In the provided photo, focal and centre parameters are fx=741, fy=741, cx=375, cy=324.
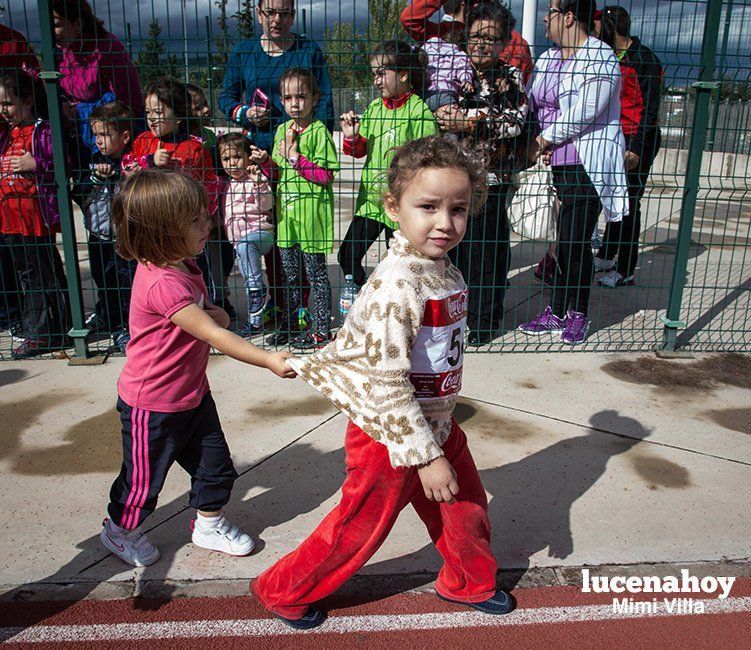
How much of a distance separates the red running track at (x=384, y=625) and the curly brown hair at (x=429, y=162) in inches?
55.6

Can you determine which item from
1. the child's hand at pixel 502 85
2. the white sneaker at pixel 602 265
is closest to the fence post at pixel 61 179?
the child's hand at pixel 502 85

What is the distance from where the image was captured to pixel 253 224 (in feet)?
16.8

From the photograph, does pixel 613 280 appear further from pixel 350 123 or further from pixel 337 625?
pixel 337 625

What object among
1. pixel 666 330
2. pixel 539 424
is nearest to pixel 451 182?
pixel 539 424

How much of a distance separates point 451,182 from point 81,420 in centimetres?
281

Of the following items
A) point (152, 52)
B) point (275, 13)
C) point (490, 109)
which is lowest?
point (490, 109)

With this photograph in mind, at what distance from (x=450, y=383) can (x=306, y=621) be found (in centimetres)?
98

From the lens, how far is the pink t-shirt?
2.52 meters

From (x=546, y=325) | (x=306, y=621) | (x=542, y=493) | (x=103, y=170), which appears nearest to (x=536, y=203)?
(x=546, y=325)

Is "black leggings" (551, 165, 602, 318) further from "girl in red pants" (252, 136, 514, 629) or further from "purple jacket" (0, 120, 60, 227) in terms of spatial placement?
"purple jacket" (0, 120, 60, 227)

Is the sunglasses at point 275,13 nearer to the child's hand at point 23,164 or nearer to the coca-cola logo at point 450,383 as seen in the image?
the child's hand at point 23,164

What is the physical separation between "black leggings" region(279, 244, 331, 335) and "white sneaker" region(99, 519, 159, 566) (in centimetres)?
244

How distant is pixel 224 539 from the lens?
289 cm

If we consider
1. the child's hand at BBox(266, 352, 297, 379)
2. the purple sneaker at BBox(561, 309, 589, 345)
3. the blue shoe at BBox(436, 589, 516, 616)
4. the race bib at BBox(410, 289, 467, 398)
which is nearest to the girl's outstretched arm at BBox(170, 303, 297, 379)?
the child's hand at BBox(266, 352, 297, 379)
